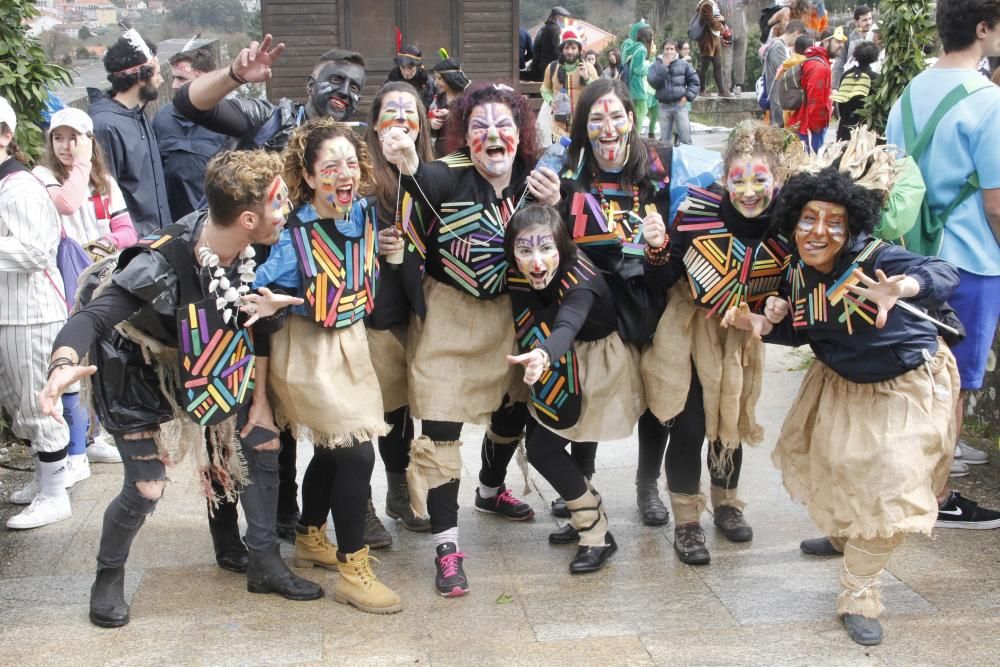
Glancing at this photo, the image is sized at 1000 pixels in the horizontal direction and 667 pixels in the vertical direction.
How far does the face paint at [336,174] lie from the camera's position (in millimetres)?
3385

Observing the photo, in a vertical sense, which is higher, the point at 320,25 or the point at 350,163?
the point at 320,25

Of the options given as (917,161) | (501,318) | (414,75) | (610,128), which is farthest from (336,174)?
(414,75)

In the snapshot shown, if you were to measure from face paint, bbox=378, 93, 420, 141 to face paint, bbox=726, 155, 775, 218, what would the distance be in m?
1.15

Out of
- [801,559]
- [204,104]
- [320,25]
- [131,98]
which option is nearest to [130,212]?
[131,98]

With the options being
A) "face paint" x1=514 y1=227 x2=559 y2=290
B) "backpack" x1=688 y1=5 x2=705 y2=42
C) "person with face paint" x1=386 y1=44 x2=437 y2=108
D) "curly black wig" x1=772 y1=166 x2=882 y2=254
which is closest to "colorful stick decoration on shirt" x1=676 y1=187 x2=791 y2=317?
"curly black wig" x1=772 y1=166 x2=882 y2=254

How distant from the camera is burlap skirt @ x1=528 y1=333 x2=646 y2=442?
12.5 feet

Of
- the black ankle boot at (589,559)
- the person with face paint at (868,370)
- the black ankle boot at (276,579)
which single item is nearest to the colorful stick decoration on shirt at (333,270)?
the black ankle boot at (276,579)

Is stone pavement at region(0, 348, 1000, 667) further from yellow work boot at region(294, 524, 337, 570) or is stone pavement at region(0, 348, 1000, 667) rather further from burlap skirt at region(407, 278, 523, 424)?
burlap skirt at region(407, 278, 523, 424)

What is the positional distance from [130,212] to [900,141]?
3552 millimetres

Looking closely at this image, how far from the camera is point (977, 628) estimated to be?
3.33 meters

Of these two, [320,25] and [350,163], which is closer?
[350,163]

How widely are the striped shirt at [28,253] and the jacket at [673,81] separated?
9.16 m

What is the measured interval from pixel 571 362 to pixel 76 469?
2435mm

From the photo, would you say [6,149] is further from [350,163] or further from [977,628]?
[977,628]
